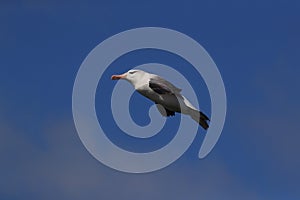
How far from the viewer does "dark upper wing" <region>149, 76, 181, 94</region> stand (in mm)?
8078

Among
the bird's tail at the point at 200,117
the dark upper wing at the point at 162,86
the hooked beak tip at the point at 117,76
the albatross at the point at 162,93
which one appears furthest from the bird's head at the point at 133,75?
the bird's tail at the point at 200,117

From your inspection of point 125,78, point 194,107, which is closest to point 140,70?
point 125,78

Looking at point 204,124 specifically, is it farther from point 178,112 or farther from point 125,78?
point 125,78

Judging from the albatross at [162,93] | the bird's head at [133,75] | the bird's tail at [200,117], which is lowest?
the bird's tail at [200,117]

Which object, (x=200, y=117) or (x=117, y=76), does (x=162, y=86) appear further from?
(x=117, y=76)

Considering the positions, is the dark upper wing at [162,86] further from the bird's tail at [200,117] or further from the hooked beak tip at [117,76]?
the hooked beak tip at [117,76]

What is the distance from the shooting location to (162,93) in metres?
8.16

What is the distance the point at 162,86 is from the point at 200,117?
2.70ft

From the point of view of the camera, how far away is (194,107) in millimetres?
7609

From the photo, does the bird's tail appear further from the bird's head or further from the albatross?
the bird's head

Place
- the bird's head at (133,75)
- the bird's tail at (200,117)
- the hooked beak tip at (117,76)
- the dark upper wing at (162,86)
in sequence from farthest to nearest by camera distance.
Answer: the hooked beak tip at (117,76)
the bird's head at (133,75)
the dark upper wing at (162,86)
the bird's tail at (200,117)

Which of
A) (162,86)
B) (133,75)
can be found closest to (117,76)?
(133,75)

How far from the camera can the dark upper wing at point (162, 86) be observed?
8.08 m

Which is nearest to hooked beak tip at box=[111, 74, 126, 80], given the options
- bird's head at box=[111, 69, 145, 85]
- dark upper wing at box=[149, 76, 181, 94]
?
bird's head at box=[111, 69, 145, 85]
